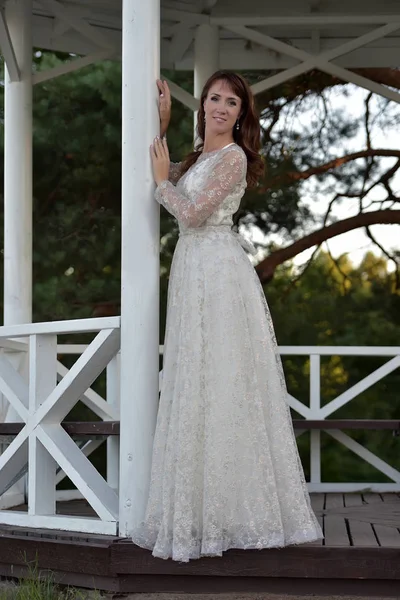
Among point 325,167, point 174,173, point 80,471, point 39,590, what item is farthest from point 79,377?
point 325,167

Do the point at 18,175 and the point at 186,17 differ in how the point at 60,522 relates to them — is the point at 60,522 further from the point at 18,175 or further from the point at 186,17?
the point at 186,17

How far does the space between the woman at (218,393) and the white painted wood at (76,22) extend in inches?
Answer: 88.2

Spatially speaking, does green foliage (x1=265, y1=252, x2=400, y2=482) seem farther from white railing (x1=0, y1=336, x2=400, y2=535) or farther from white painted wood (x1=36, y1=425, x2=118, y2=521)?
white painted wood (x1=36, y1=425, x2=118, y2=521)

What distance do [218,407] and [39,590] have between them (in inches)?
38.7

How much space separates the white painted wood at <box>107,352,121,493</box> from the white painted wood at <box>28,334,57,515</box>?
131cm

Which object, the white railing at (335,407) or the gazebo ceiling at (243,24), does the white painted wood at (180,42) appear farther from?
the white railing at (335,407)

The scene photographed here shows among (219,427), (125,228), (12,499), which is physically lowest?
(12,499)

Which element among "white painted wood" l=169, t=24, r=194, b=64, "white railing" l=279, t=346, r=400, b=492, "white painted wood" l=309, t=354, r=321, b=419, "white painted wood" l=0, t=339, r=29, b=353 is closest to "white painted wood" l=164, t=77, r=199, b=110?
"white painted wood" l=169, t=24, r=194, b=64

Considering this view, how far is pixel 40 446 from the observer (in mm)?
4523

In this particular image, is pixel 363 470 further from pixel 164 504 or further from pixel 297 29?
pixel 164 504

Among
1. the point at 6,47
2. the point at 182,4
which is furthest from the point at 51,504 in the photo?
the point at 182,4

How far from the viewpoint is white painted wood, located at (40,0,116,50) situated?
20.6 feet

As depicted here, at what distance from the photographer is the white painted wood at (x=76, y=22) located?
248 inches

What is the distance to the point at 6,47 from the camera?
5.90 metres
